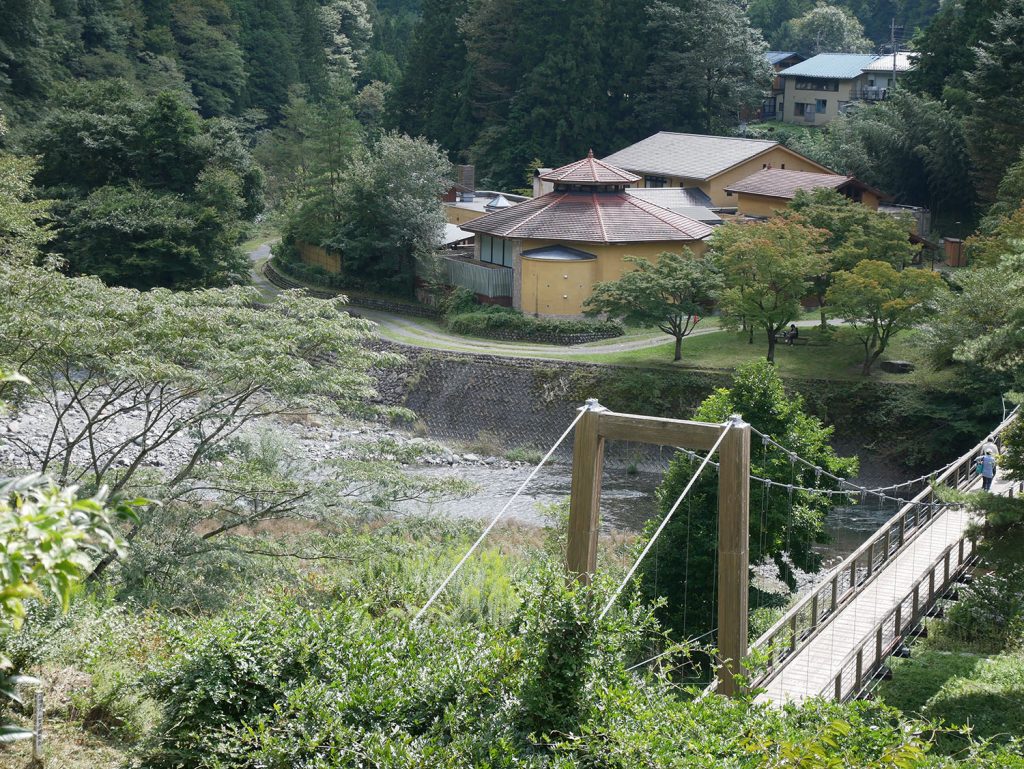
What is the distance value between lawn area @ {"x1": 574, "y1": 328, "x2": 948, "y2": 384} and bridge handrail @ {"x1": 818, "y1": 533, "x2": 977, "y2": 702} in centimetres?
1419

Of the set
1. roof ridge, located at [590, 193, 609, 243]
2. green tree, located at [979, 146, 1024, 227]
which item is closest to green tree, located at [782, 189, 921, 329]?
green tree, located at [979, 146, 1024, 227]

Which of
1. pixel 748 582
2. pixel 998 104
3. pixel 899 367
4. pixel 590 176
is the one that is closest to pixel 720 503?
pixel 748 582

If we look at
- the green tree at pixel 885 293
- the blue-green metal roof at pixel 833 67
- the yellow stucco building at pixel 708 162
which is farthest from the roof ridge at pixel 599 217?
the blue-green metal roof at pixel 833 67

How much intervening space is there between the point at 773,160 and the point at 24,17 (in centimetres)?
3149

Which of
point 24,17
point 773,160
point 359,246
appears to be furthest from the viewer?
point 24,17

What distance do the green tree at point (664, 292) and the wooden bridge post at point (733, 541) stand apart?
19.2 m

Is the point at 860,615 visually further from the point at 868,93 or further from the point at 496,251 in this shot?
the point at 868,93

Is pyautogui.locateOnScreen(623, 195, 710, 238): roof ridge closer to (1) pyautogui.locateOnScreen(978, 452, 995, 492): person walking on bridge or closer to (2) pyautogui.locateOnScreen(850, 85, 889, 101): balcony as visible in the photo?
(1) pyautogui.locateOnScreen(978, 452, 995, 492): person walking on bridge

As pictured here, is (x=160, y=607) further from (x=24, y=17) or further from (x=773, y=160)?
(x=24, y=17)

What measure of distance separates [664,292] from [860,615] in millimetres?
17591

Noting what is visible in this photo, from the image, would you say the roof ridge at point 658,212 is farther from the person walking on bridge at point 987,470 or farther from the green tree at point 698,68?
the person walking on bridge at point 987,470

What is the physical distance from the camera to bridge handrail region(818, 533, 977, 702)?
424 inches

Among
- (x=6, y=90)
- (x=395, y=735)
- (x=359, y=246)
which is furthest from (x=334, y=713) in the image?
(x=6, y=90)

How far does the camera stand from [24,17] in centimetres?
4622
